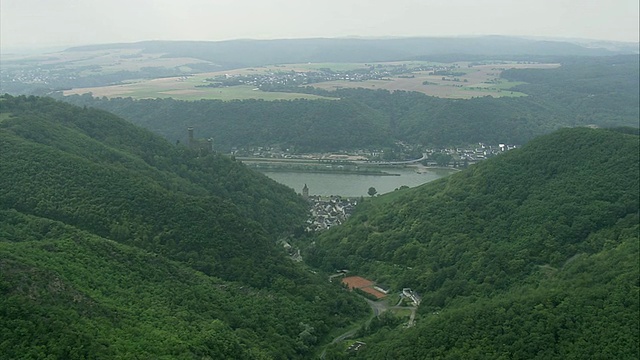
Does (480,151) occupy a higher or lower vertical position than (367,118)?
lower


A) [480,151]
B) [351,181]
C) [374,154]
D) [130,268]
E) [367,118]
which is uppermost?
[367,118]

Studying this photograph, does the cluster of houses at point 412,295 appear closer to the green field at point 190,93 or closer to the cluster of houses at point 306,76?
the green field at point 190,93

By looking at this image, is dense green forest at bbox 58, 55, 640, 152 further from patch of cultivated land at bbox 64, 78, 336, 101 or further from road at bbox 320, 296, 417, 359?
road at bbox 320, 296, 417, 359

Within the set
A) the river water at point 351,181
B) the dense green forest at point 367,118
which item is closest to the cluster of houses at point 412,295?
the river water at point 351,181

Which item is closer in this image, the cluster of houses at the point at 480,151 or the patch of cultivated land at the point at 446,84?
the cluster of houses at the point at 480,151

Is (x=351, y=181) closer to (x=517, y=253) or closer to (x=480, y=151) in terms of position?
(x=480, y=151)

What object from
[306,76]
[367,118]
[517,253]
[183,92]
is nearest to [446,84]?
[306,76]
